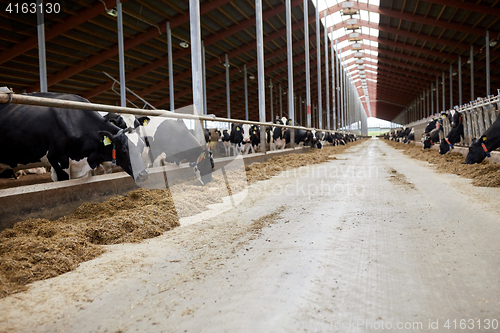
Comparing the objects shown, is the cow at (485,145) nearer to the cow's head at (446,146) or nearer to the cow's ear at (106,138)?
the cow's head at (446,146)

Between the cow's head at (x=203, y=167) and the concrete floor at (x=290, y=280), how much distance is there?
204 cm

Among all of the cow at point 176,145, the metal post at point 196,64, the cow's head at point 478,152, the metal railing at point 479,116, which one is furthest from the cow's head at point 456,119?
the cow at point 176,145

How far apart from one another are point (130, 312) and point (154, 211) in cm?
165

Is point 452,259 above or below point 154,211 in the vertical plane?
below

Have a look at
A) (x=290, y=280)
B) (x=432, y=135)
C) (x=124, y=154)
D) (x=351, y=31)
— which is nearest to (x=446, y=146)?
(x=432, y=135)

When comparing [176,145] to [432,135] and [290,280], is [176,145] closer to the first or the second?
[290,280]

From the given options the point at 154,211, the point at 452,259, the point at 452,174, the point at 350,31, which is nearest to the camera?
the point at 452,259

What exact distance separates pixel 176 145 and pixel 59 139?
247 centimetres

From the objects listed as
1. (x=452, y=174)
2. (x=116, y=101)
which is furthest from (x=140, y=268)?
(x=116, y=101)

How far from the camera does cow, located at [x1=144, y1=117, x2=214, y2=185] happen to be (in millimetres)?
5359

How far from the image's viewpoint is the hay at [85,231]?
6.32 feet

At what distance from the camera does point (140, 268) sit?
200 centimetres

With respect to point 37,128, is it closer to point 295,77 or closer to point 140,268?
point 140,268

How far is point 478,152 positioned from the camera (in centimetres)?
691
